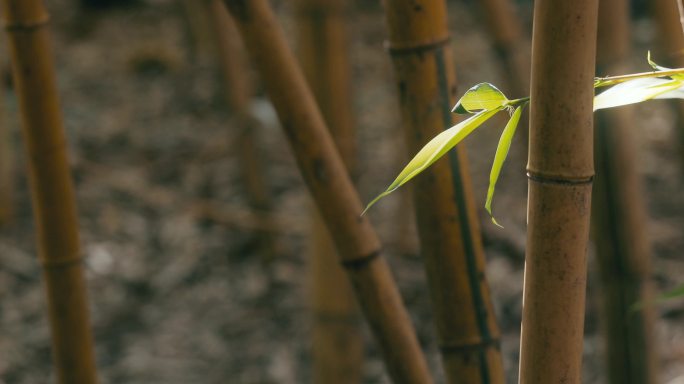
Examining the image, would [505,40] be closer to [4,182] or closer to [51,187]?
[51,187]

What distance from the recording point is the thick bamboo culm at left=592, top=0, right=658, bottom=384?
0.91 meters

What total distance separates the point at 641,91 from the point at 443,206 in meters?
0.28

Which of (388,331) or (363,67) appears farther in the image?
(363,67)

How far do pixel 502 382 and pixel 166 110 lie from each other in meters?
2.26

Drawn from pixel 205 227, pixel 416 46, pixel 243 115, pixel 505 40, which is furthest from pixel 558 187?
pixel 205 227

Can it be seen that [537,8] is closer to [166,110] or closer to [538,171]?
[538,171]

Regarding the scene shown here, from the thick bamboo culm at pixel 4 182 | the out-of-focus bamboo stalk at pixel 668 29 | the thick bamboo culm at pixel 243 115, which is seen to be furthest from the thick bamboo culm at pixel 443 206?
the thick bamboo culm at pixel 4 182

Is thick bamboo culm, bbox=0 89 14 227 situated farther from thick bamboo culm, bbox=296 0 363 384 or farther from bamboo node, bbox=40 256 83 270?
bamboo node, bbox=40 256 83 270

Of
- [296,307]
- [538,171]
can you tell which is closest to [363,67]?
Result: [296,307]

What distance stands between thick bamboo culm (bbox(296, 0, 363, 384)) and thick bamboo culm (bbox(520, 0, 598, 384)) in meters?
0.77

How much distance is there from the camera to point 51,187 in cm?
78

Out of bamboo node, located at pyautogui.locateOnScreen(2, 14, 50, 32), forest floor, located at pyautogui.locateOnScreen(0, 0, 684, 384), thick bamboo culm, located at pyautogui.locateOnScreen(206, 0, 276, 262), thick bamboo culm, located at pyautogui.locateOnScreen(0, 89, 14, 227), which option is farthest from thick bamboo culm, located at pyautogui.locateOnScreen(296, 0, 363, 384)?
thick bamboo culm, located at pyautogui.locateOnScreen(0, 89, 14, 227)

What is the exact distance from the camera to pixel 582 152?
377 mm

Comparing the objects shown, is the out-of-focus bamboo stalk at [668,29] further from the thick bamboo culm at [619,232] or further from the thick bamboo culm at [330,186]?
the thick bamboo culm at [330,186]
